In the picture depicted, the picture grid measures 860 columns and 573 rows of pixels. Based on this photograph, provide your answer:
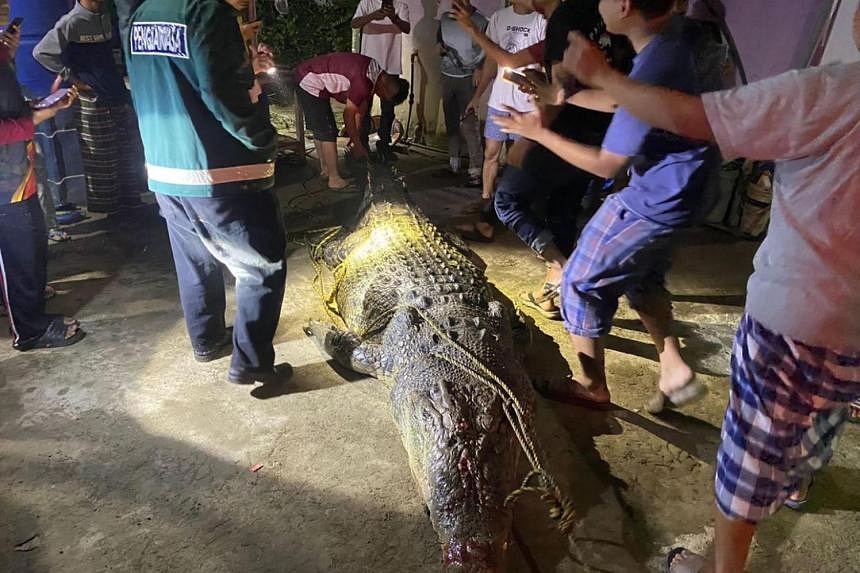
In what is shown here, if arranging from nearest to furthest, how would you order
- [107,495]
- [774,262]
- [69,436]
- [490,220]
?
[774,262] → [107,495] → [69,436] → [490,220]

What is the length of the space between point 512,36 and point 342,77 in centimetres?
178

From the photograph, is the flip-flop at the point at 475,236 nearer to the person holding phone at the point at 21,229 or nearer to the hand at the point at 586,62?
the person holding phone at the point at 21,229

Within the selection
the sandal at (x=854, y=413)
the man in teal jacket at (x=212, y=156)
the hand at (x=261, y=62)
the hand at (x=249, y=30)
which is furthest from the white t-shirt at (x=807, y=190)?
the hand at (x=249, y=30)

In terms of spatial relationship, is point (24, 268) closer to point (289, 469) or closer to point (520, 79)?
point (289, 469)

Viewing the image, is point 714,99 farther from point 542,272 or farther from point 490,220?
point 490,220

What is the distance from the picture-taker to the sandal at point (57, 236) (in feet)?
15.4

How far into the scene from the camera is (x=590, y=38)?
3.33m

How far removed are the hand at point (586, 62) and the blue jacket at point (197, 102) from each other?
1.49m

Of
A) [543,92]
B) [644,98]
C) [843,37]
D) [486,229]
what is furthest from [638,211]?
[843,37]

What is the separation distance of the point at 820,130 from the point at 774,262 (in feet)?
1.21

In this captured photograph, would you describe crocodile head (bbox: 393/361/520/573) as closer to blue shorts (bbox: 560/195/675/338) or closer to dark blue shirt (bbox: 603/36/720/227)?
blue shorts (bbox: 560/195/675/338)

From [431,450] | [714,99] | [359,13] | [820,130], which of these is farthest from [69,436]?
[359,13]

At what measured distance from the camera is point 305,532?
2334 millimetres

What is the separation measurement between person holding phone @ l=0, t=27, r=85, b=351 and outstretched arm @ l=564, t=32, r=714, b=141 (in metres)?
2.88
